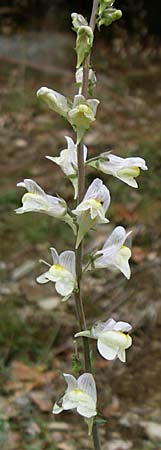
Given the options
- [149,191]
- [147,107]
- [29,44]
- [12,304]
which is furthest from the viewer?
[29,44]

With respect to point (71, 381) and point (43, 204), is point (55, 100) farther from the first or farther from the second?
point (71, 381)

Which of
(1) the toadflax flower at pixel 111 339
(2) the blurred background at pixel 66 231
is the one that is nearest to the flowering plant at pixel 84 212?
(1) the toadflax flower at pixel 111 339

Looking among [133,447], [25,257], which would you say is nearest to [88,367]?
[133,447]

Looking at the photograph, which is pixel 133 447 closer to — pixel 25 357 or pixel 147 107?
pixel 25 357

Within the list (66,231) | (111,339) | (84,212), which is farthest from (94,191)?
(66,231)

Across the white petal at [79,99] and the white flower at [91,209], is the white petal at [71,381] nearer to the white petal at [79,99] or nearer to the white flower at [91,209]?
the white flower at [91,209]

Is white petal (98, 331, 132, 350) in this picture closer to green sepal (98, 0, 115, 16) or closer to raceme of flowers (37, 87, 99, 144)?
raceme of flowers (37, 87, 99, 144)
